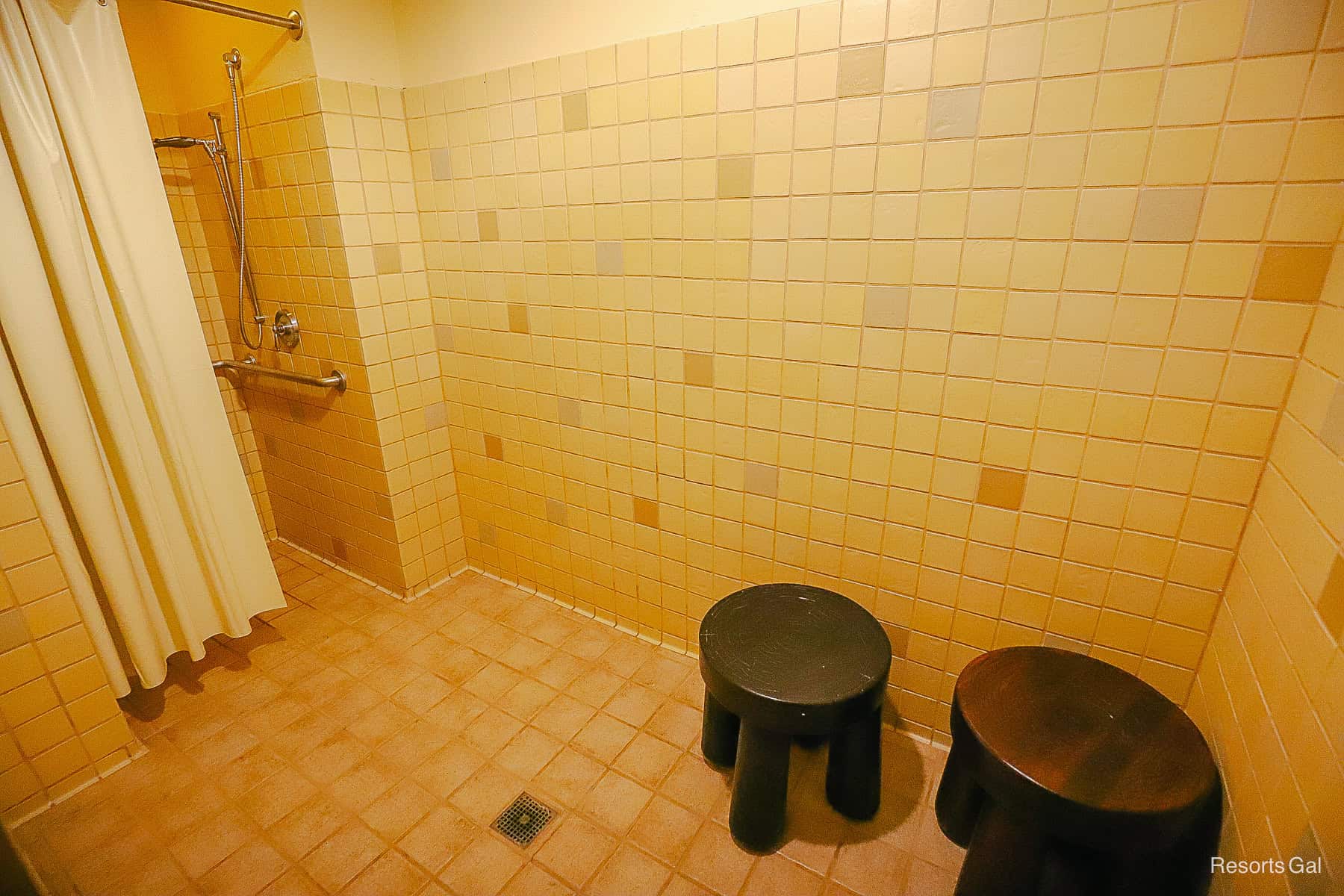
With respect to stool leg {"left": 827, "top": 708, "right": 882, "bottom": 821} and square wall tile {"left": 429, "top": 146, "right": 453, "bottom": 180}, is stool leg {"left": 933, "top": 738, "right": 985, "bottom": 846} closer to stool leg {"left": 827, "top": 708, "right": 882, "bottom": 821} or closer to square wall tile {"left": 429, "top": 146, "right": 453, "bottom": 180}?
stool leg {"left": 827, "top": 708, "right": 882, "bottom": 821}

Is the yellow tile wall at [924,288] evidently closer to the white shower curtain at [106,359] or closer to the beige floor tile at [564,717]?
the beige floor tile at [564,717]

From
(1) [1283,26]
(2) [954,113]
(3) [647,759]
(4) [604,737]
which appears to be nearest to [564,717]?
(4) [604,737]

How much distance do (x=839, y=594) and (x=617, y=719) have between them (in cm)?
70

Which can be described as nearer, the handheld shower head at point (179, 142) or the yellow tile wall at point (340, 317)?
the yellow tile wall at point (340, 317)

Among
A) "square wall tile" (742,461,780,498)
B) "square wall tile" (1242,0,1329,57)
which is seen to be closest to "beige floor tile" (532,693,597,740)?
"square wall tile" (742,461,780,498)

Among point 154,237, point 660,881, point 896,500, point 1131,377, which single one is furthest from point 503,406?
point 1131,377

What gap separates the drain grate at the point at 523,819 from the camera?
1329mm

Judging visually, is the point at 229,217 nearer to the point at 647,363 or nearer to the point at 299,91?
the point at 299,91

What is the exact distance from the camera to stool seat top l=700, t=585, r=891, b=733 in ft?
3.73

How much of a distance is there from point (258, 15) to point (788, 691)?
2.05 metres

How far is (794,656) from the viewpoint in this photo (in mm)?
1246

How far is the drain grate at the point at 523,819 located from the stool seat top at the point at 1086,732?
927 millimetres

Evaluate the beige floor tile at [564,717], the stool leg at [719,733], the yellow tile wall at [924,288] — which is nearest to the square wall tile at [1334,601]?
the yellow tile wall at [924,288]

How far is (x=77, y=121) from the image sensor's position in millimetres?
1309
